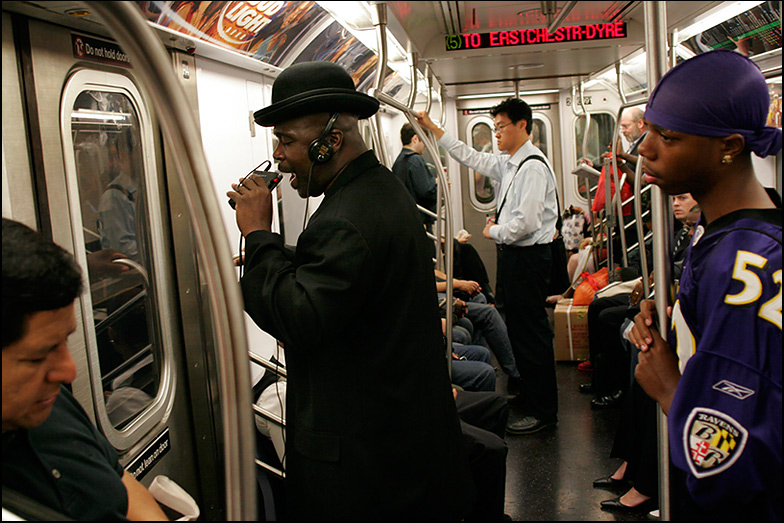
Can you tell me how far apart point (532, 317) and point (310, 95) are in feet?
9.43

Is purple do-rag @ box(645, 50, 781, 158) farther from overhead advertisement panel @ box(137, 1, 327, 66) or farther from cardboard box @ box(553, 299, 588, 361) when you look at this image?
cardboard box @ box(553, 299, 588, 361)

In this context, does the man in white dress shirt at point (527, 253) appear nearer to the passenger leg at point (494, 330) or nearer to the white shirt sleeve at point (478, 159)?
the white shirt sleeve at point (478, 159)

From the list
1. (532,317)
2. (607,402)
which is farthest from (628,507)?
(607,402)

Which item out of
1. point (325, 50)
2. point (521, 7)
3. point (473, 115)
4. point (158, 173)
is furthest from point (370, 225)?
point (473, 115)

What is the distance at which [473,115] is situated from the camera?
8.70 metres

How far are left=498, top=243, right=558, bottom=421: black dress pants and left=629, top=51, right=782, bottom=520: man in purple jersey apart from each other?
274 centimetres

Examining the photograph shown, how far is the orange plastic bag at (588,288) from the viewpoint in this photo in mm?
5738

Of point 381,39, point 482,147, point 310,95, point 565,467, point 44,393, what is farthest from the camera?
point 482,147

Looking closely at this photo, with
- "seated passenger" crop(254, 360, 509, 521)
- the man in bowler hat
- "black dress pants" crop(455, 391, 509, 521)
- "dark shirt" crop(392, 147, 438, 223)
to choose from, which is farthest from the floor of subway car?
"dark shirt" crop(392, 147, 438, 223)

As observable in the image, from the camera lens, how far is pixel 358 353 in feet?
5.55

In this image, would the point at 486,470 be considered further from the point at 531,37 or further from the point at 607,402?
the point at 607,402

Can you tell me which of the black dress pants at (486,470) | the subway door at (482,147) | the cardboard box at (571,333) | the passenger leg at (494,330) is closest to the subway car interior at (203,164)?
the passenger leg at (494,330)

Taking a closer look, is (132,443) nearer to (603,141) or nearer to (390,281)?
(390,281)

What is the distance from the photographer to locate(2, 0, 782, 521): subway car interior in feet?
3.38
